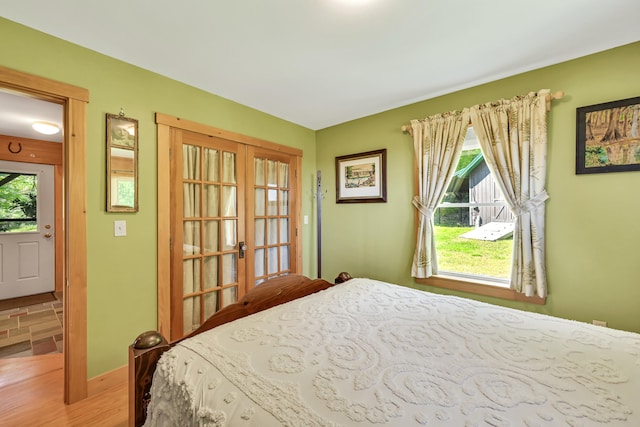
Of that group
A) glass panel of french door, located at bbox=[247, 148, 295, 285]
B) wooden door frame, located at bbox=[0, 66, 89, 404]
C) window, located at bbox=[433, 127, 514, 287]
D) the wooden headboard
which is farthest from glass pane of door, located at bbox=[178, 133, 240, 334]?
window, located at bbox=[433, 127, 514, 287]

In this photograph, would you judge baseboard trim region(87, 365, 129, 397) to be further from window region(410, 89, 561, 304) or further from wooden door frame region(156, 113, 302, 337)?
window region(410, 89, 561, 304)

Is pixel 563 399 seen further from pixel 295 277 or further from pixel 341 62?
pixel 341 62

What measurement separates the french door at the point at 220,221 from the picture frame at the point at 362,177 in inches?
27.8

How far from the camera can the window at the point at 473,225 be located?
2344mm

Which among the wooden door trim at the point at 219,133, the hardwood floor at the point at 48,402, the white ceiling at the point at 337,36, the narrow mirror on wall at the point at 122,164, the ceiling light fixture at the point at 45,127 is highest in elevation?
the white ceiling at the point at 337,36

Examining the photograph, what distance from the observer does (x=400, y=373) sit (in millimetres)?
938

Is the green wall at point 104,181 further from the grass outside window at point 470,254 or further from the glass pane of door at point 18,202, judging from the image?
the glass pane of door at point 18,202

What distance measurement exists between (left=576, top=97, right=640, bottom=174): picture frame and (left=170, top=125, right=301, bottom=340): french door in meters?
2.70

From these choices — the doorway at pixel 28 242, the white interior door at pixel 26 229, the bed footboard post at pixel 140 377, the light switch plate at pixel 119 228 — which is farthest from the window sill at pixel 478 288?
the white interior door at pixel 26 229

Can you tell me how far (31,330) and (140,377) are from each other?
3052 mm

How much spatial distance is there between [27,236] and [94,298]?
3.52 meters

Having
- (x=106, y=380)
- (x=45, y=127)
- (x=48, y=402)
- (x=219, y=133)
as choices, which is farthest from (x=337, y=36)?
(x=45, y=127)

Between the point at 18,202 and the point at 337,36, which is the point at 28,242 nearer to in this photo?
the point at 18,202

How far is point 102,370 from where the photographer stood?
190 centimetres
